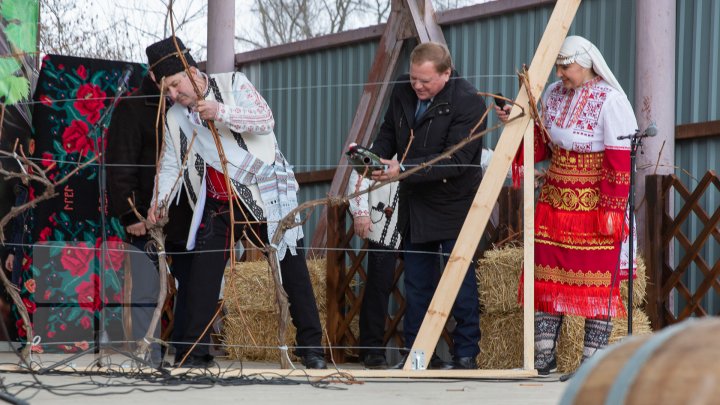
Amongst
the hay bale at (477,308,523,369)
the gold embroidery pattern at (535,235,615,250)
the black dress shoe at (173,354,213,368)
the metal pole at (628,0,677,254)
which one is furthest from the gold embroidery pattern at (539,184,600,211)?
the black dress shoe at (173,354,213,368)

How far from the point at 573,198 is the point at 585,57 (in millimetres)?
498

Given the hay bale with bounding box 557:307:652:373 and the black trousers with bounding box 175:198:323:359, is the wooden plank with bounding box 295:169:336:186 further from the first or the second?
the black trousers with bounding box 175:198:323:359

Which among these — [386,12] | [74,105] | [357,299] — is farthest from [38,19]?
[386,12]

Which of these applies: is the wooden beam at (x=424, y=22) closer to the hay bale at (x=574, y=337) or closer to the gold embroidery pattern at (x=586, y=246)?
the hay bale at (x=574, y=337)

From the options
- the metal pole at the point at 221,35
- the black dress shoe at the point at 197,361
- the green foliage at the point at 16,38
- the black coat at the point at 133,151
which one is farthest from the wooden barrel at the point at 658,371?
the metal pole at the point at 221,35

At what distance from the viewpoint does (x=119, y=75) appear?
591 cm

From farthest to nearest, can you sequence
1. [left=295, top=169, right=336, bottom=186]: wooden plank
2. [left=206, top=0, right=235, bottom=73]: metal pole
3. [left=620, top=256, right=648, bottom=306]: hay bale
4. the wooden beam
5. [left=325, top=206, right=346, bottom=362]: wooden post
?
[left=295, top=169, right=336, bottom=186]: wooden plank < [left=206, top=0, right=235, bottom=73]: metal pole < the wooden beam < [left=325, top=206, right=346, bottom=362]: wooden post < [left=620, top=256, right=648, bottom=306]: hay bale

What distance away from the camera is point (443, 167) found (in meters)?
4.18

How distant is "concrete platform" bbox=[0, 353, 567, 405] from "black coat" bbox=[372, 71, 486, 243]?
2.15ft

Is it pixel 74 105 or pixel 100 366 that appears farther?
pixel 74 105

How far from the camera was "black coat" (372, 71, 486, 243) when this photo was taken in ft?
13.9

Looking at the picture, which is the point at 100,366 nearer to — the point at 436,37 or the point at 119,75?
the point at 119,75

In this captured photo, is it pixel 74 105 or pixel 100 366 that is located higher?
pixel 74 105

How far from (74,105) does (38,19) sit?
1.62ft
